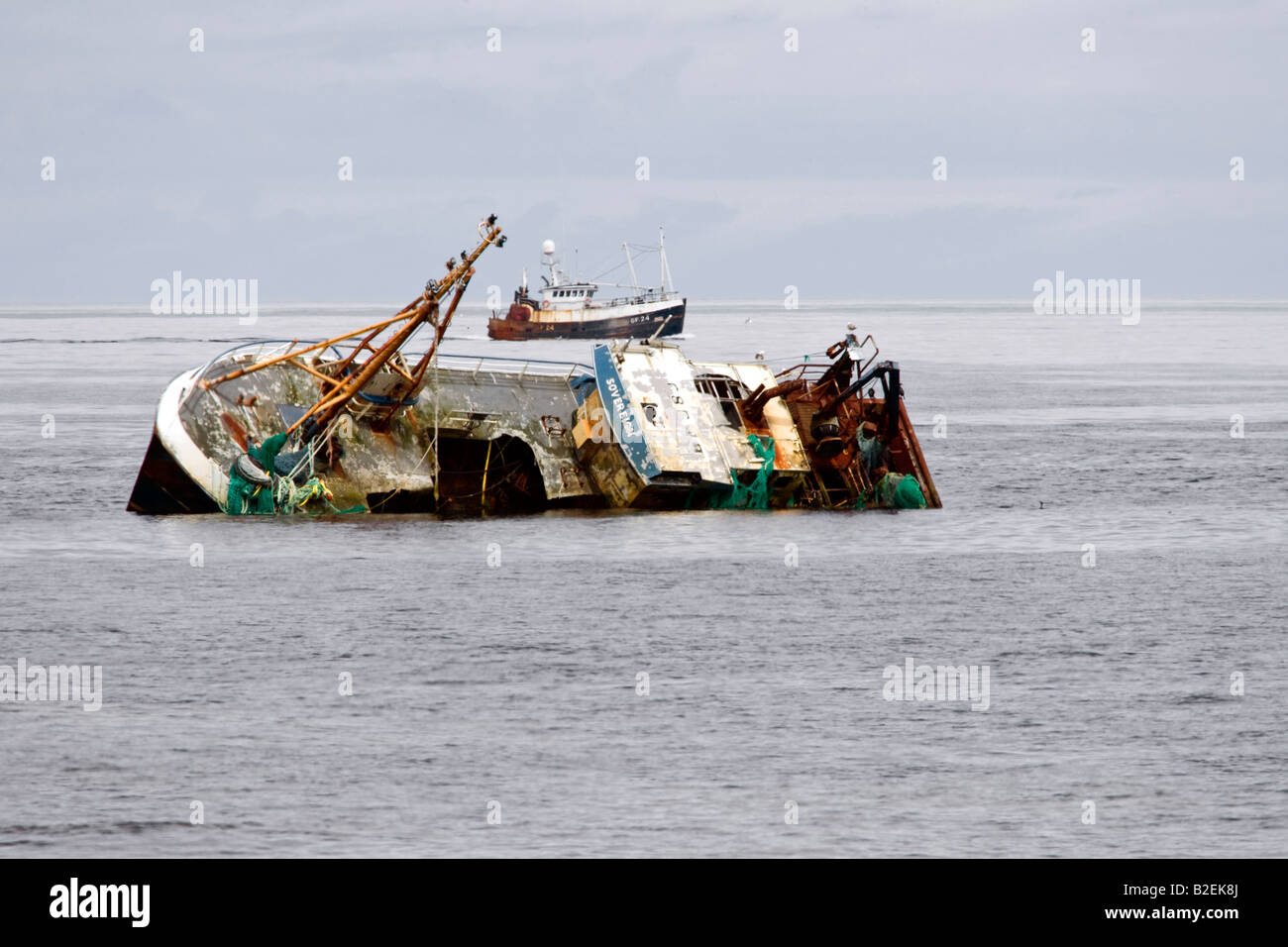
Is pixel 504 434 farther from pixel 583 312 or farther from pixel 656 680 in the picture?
pixel 583 312

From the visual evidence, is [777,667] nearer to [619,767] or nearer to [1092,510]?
[619,767]

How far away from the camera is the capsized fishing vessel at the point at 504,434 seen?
132 feet

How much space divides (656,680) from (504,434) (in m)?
15.7

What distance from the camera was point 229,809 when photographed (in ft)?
68.9

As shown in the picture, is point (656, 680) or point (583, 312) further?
point (583, 312)

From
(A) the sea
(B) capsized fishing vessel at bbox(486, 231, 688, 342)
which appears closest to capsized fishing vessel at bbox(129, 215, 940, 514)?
(A) the sea

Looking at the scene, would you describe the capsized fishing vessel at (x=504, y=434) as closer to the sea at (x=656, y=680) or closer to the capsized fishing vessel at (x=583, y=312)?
the sea at (x=656, y=680)

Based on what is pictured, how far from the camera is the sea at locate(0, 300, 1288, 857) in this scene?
818 inches

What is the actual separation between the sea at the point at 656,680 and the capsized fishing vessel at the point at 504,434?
36.4 inches

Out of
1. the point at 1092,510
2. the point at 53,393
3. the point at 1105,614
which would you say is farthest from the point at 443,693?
the point at 53,393

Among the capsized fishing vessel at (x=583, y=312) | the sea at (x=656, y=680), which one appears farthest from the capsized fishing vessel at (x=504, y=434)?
the capsized fishing vessel at (x=583, y=312)

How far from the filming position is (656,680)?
1101 inches

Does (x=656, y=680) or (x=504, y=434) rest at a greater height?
(x=504, y=434)

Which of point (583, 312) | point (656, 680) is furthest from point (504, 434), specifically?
point (583, 312)
